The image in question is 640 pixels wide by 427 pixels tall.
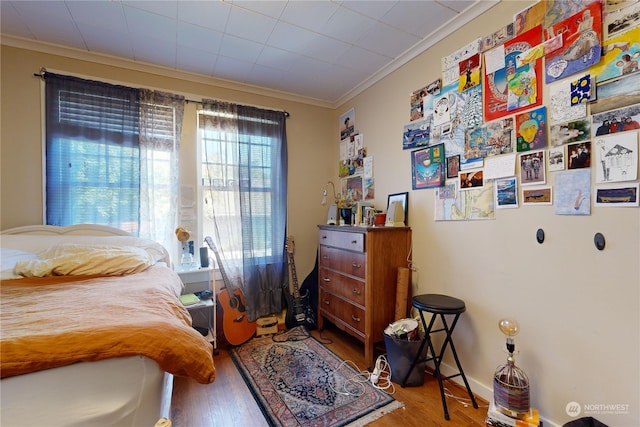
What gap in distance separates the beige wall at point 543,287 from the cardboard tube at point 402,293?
0.17 m

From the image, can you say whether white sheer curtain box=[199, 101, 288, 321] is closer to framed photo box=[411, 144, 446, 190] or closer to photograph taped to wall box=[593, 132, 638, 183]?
framed photo box=[411, 144, 446, 190]

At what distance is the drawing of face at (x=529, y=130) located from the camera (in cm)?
149

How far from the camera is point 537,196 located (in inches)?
58.3

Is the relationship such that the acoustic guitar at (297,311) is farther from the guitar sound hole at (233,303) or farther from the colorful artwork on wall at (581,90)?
the colorful artwork on wall at (581,90)

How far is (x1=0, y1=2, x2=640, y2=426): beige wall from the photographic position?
1213 millimetres

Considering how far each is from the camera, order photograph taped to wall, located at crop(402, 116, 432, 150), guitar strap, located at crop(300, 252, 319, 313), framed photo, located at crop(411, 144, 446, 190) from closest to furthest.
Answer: framed photo, located at crop(411, 144, 446, 190) → photograph taped to wall, located at crop(402, 116, 432, 150) → guitar strap, located at crop(300, 252, 319, 313)

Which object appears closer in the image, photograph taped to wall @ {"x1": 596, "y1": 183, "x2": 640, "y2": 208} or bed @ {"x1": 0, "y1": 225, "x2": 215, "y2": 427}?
bed @ {"x1": 0, "y1": 225, "x2": 215, "y2": 427}

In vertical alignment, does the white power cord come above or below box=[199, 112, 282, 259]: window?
below

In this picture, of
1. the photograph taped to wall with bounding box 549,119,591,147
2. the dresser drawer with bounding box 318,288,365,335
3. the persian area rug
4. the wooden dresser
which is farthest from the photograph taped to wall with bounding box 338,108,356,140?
the persian area rug

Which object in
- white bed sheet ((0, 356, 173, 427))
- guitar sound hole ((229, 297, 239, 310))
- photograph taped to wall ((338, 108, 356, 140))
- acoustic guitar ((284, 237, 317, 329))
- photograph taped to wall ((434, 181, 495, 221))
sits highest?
photograph taped to wall ((338, 108, 356, 140))

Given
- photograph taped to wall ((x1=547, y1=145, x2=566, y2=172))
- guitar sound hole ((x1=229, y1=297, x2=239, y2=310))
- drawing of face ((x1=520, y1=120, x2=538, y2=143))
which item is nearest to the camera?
photograph taped to wall ((x1=547, y1=145, x2=566, y2=172))

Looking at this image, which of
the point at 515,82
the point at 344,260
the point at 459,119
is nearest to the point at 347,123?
the point at 459,119

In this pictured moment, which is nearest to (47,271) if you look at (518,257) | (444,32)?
(518,257)

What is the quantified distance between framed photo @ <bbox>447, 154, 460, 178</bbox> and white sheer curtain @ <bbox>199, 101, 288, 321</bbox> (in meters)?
1.70
